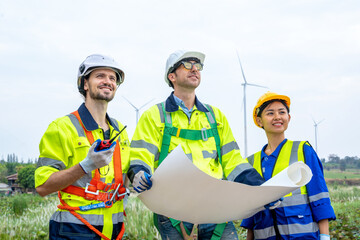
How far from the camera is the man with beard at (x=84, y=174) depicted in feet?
10.8

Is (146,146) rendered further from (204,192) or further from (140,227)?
(140,227)

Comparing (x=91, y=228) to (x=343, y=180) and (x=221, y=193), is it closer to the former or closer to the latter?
(x=221, y=193)

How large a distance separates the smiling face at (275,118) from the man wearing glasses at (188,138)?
0.51m

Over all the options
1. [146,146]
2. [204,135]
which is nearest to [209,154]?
[204,135]

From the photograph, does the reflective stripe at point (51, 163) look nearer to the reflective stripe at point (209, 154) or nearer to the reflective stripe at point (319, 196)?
the reflective stripe at point (209, 154)

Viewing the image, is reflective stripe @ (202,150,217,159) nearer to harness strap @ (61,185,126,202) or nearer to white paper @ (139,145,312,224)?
white paper @ (139,145,312,224)

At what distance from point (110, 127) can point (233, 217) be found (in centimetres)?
163

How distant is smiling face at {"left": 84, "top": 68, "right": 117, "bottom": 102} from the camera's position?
12.5 feet

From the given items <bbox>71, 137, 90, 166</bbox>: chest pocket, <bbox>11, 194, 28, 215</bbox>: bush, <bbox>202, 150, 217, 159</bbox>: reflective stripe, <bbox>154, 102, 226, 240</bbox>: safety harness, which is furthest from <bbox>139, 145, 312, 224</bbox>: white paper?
A: <bbox>11, 194, 28, 215</bbox>: bush

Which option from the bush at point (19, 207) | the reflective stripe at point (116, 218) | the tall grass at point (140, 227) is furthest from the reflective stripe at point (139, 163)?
the bush at point (19, 207)

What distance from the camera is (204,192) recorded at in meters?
3.27

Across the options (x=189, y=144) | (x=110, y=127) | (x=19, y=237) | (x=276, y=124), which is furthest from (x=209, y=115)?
(x=19, y=237)

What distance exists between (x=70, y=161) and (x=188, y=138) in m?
1.23

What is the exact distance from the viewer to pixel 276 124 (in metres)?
4.27
